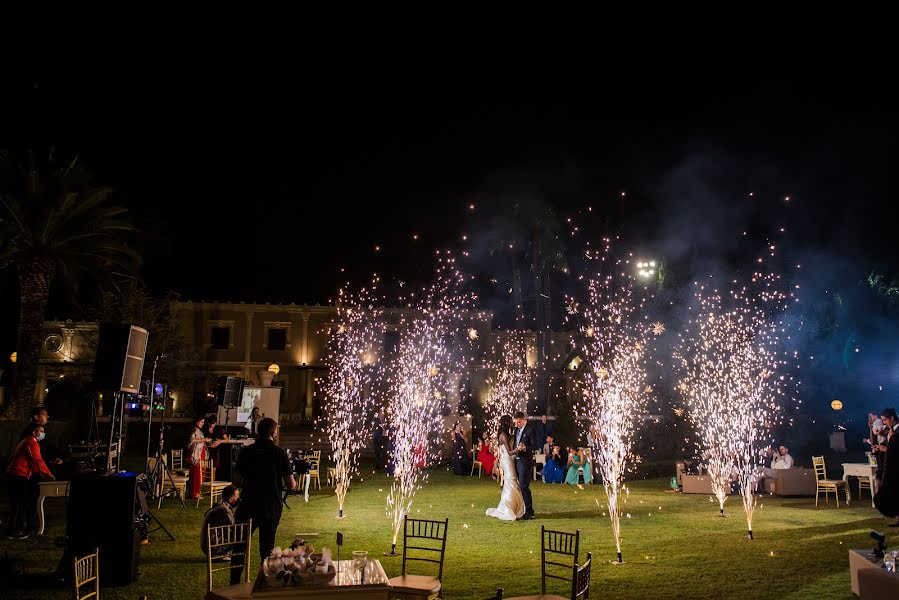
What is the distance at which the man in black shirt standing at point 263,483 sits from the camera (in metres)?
7.52

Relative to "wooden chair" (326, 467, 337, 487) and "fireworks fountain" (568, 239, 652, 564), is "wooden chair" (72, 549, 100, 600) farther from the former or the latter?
"fireworks fountain" (568, 239, 652, 564)

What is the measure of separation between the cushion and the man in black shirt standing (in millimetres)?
1724

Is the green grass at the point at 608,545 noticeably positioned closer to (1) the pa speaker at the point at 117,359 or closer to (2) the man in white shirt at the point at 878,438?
(2) the man in white shirt at the point at 878,438

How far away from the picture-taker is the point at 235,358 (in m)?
42.3

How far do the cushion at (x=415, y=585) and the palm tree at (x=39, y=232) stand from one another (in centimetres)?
1707

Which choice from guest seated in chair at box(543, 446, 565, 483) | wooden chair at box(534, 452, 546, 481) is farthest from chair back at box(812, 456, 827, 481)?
wooden chair at box(534, 452, 546, 481)

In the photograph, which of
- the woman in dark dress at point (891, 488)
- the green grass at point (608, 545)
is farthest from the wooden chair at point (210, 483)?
the woman in dark dress at point (891, 488)

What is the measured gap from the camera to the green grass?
8117 millimetres

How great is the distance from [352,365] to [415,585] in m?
30.8

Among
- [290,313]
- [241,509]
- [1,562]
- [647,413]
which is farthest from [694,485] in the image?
[290,313]

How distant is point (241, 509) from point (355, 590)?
2.69 m

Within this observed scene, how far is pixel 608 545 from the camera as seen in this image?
10.7 metres

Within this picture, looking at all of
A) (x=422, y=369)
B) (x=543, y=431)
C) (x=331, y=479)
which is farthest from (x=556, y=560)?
(x=422, y=369)

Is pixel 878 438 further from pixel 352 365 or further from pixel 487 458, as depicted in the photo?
pixel 352 365
